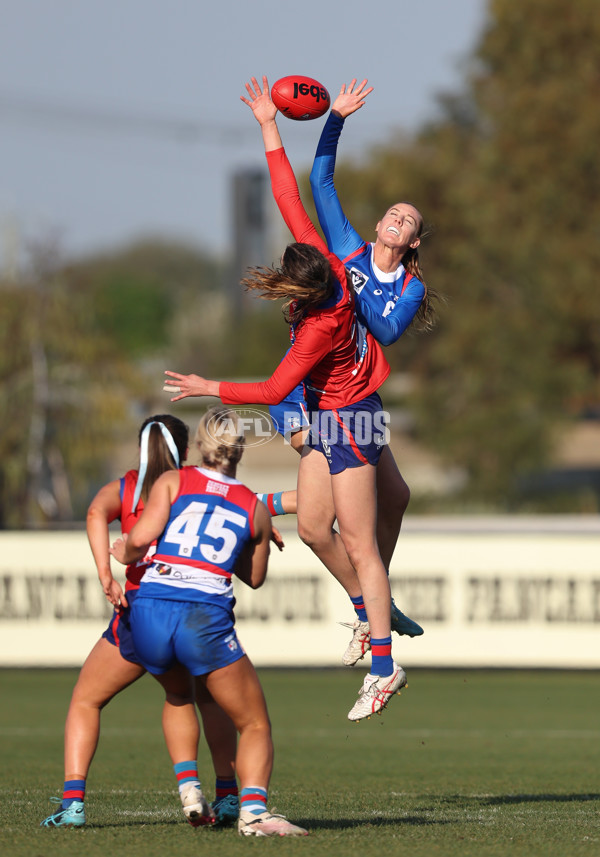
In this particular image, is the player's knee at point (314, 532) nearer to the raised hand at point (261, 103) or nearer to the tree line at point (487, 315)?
the raised hand at point (261, 103)

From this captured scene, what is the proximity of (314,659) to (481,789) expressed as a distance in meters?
7.33

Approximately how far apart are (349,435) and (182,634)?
5.63ft

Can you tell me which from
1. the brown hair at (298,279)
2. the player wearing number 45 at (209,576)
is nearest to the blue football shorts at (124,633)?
the player wearing number 45 at (209,576)

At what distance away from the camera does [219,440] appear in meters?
6.18

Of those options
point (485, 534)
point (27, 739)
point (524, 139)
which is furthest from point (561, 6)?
point (27, 739)

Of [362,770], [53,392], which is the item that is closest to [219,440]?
[362,770]

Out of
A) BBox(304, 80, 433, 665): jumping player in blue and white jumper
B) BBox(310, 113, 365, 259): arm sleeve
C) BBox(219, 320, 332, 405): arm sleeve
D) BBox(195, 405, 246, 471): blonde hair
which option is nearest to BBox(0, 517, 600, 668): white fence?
BBox(304, 80, 433, 665): jumping player in blue and white jumper

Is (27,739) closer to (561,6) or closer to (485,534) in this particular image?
(485,534)

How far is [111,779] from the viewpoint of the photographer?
9641 mm

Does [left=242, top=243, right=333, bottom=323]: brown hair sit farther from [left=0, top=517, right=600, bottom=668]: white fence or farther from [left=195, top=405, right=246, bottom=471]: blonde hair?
[left=0, top=517, right=600, bottom=668]: white fence

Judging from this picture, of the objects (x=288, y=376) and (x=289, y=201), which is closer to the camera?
(x=288, y=376)

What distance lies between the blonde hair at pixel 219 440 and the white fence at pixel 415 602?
10.1 m

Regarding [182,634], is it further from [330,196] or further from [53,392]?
[53,392]

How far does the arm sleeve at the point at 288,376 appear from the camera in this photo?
6.70 m
